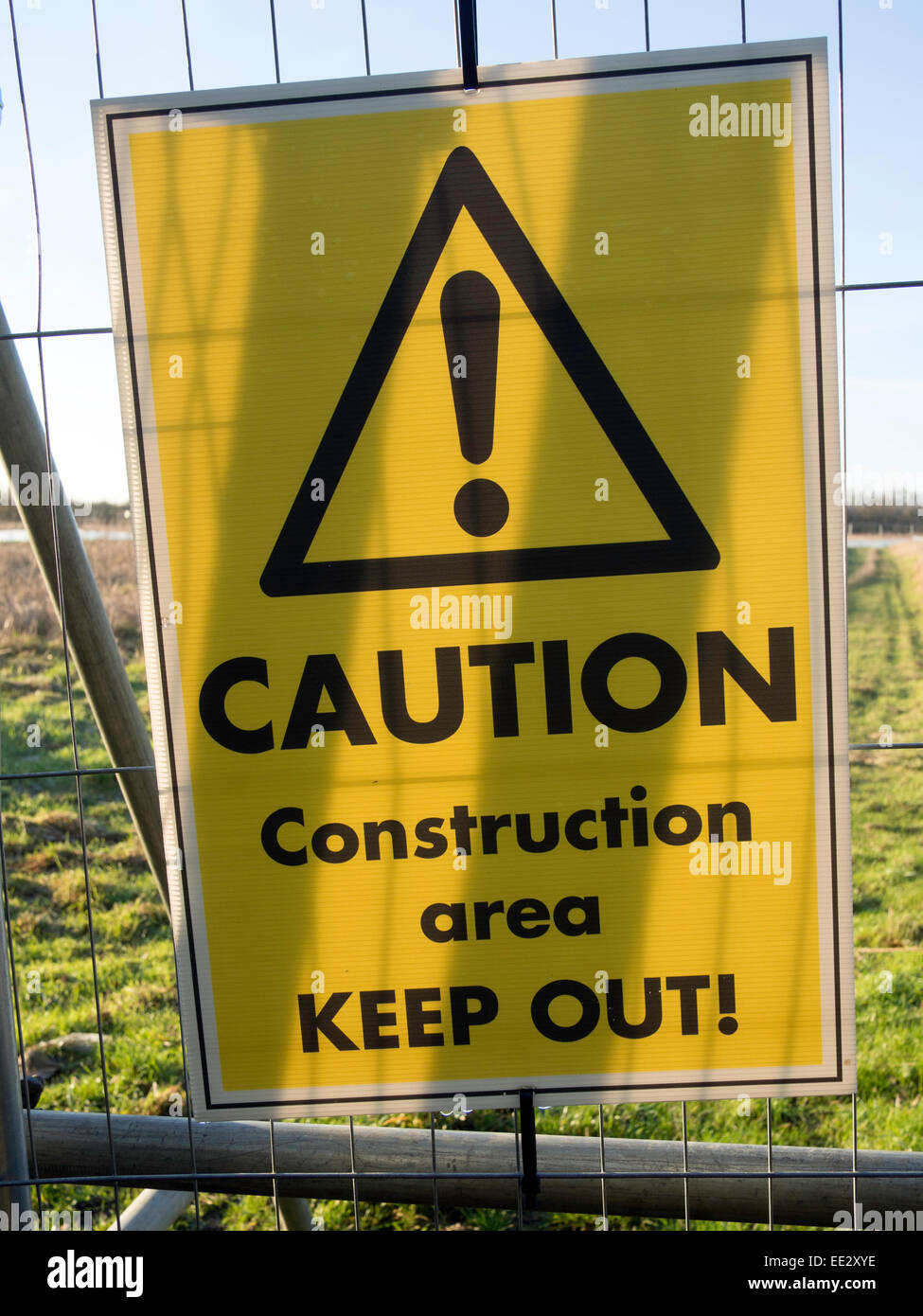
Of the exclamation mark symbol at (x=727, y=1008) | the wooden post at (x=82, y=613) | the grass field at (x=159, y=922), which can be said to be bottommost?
the grass field at (x=159, y=922)

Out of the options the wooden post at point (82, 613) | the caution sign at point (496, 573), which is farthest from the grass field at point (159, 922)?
the caution sign at point (496, 573)

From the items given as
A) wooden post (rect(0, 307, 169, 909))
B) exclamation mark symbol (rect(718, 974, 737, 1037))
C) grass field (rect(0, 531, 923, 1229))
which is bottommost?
grass field (rect(0, 531, 923, 1229))

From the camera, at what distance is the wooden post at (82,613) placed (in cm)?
209

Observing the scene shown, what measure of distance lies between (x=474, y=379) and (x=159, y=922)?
3.37 m

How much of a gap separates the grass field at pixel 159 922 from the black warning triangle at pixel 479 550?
27.0 inches

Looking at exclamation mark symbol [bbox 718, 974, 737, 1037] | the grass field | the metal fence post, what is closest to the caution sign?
exclamation mark symbol [bbox 718, 974, 737, 1037]

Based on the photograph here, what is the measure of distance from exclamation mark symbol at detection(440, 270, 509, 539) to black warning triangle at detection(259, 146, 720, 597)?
0.05m

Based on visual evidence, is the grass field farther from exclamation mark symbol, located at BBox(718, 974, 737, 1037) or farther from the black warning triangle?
exclamation mark symbol, located at BBox(718, 974, 737, 1037)

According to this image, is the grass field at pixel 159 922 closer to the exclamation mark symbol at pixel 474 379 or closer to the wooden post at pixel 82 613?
the wooden post at pixel 82 613

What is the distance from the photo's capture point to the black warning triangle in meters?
1.73

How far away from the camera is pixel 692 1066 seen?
1.87 meters

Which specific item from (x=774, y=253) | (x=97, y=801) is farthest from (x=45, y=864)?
(x=774, y=253)
